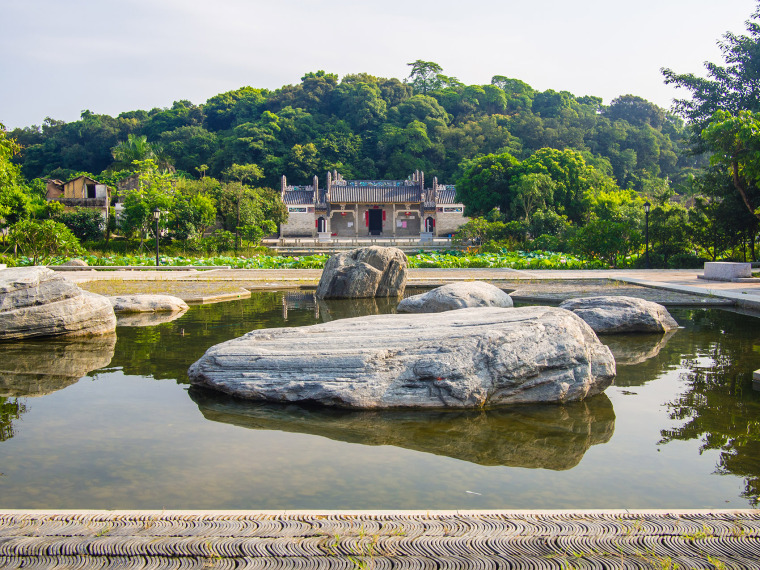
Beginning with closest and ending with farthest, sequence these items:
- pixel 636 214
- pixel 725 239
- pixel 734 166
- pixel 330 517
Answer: pixel 330 517 → pixel 734 166 → pixel 725 239 → pixel 636 214

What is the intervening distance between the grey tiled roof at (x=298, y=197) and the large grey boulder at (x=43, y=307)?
4054cm

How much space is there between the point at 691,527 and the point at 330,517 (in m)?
1.84

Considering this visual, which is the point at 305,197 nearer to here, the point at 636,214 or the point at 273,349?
the point at 636,214

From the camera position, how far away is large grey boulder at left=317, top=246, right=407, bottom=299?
13797 millimetres

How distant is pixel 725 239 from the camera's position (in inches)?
832

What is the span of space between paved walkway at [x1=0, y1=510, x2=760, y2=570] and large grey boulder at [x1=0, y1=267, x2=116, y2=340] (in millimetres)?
5867

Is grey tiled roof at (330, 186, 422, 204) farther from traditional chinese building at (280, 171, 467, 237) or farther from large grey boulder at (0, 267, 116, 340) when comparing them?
large grey boulder at (0, 267, 116, 340)

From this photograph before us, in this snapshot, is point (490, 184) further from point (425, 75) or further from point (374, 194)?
point (425, 75)

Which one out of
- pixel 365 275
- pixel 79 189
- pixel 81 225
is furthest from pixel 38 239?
pixel 79 189

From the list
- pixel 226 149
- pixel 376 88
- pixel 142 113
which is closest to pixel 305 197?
pixel 226 149

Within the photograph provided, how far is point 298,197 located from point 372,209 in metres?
6.30

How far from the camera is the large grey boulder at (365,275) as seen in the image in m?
13.8

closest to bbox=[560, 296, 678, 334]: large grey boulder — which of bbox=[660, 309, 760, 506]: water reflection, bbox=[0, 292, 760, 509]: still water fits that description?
bbox=[660, 309, 760, 506]: water reflection

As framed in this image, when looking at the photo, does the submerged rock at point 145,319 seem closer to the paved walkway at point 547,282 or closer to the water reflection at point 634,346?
the paved walkway at point 547,282
